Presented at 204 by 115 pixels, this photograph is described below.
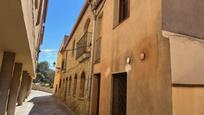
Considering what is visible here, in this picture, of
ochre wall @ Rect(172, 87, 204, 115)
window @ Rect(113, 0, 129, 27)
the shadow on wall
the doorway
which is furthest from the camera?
the shadow on wall

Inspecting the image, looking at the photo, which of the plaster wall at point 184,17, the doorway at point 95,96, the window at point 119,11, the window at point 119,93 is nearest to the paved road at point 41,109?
the doorway at point 95,96

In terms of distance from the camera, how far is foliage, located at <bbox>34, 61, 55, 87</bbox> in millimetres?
60125

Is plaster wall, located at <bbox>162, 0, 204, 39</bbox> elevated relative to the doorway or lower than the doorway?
elevated

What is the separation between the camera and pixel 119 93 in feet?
20.4

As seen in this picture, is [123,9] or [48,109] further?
[48,109]

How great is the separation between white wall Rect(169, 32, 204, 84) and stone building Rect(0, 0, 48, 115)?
287 cm

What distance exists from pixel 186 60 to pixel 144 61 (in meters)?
0.94

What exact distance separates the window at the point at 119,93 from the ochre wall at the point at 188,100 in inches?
99.8

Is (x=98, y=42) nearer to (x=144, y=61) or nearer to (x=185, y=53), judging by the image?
(x=144, y=61)

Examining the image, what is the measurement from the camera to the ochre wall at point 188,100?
144 inches

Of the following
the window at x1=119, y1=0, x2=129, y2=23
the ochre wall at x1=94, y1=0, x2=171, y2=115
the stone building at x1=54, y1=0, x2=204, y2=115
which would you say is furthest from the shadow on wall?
the window at x1=119, y1=0, x2=129, y2=23

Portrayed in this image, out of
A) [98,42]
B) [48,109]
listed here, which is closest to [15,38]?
[98,42]

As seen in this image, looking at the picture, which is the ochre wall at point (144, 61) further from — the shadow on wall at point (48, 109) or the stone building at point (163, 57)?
the shadow on wall at point (48, 109)

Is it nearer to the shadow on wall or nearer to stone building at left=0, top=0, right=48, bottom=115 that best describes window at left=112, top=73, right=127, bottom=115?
stone building at left=0, top=0, right=48, bottom=115
